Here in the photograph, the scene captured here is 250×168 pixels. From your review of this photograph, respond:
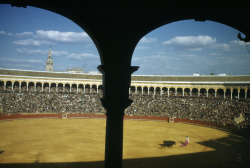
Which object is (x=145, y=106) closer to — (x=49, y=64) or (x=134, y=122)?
(x=134, y=122)

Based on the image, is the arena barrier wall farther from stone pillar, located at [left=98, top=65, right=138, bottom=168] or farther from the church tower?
the church tower

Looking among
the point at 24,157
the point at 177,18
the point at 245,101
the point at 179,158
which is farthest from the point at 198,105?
the point at 177,18

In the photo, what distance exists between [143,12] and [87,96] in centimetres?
4220

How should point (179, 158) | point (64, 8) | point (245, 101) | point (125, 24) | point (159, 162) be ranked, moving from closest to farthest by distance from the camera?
point (64, 8) < point (125, 24) < point (159, 162) < point (179, 158) < point (245, 101)

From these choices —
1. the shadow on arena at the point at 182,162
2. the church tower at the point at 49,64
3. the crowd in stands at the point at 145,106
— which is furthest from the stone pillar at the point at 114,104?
the church tower at the point at 49,64

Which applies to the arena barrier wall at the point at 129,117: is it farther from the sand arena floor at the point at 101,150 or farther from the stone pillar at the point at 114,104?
the stone pillar at the point at 114,104

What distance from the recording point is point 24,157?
14.5 m

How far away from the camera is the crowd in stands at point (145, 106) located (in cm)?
3384

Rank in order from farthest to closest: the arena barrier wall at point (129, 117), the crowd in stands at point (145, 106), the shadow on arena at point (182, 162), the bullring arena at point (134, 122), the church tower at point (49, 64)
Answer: the church tower at point (49, 64)
the crowd in stands at point (145, 106)
the arena barrier wall at point (129, 117)
the bullring arena at point (134, 122)
the shadow on arena at point (182, 162)

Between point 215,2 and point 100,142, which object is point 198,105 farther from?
point 215,2

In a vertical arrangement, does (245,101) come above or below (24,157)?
above

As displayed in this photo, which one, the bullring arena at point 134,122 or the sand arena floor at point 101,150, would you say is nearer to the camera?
the sand arena floor at point 101,150

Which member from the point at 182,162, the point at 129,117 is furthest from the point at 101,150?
the point at 129,117

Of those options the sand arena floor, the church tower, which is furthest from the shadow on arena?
the church tower
